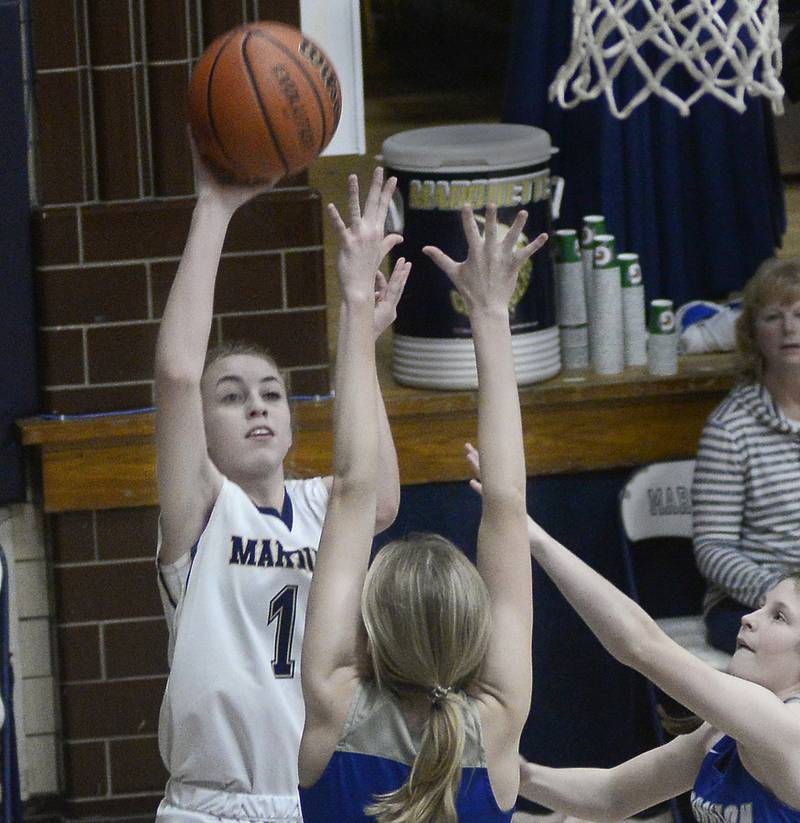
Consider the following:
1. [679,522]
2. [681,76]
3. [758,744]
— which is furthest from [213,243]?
[681,76]

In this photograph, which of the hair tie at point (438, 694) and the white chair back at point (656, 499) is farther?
the white chair back at point (656, 499)

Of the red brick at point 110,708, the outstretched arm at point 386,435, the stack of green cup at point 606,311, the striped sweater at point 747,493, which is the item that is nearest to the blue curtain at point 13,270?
the red brick at point 110,708

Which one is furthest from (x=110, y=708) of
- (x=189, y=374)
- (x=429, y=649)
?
(x=429, y=649)

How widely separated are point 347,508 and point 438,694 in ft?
0.93

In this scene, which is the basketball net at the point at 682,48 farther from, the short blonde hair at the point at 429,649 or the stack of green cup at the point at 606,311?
the short blonde hair at the point at 429,649

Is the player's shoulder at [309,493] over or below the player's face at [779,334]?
below

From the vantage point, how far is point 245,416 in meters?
2.82

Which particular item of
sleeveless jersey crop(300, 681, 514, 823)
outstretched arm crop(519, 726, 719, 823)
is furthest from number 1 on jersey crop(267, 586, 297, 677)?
sleeveless jersey crop(300, 681, 514, 823)

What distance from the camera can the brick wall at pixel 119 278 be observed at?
3850 mm

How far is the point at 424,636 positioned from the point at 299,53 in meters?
1.24

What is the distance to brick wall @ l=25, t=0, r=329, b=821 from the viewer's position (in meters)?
3.85

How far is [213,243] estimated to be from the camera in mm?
2477

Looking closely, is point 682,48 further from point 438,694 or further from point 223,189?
point 438,694

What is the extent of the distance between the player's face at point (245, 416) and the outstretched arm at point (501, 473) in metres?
0.60
